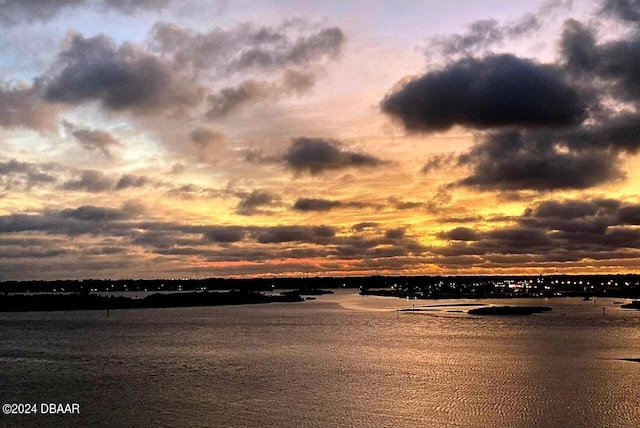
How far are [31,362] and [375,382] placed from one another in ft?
112

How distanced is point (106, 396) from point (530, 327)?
77.8 meters

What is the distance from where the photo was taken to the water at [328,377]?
3791cm

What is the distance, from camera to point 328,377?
52344mm

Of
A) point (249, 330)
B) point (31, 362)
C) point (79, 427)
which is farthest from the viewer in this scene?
point (249, 330)

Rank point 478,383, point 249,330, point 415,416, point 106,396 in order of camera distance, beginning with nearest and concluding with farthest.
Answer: point 415,416 < point 106,396 < point 478,383 < point 249,330

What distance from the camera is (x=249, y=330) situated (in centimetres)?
9962

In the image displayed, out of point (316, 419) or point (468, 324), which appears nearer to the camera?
point (316, 419)

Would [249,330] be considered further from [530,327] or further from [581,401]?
[581,401]

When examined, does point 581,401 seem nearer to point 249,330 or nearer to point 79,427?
point 79,427

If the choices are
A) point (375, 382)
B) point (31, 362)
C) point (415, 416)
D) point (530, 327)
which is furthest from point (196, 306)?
point (415, 416)

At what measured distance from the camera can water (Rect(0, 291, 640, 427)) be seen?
37906mm

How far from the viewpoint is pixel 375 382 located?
49.8 metres

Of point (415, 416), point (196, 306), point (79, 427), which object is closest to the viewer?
point (79, 427)

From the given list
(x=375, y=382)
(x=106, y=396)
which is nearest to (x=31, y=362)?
(x=106, y=396)
